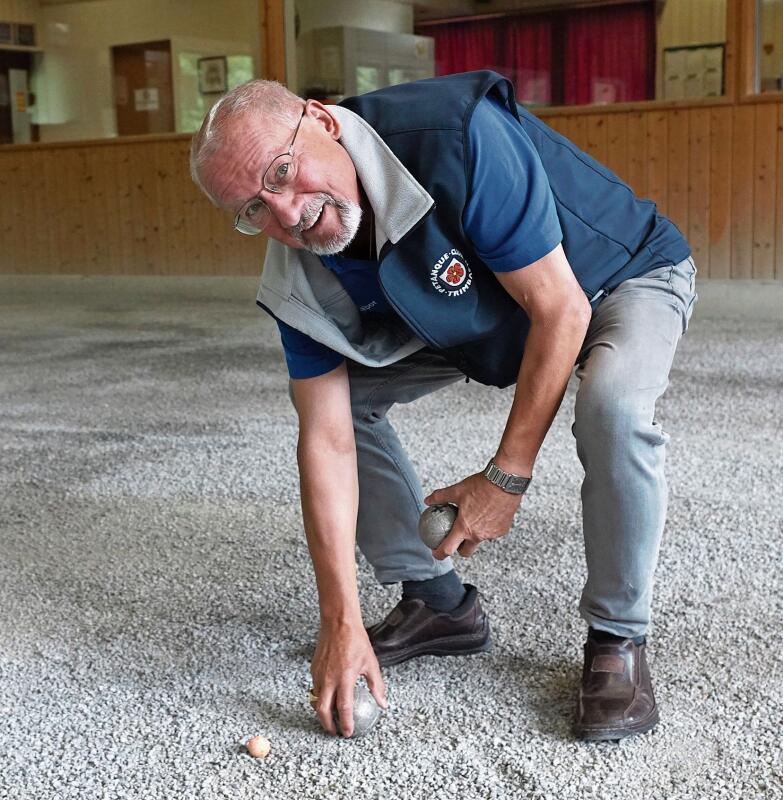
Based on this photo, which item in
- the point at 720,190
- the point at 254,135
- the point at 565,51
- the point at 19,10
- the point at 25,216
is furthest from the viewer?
the point at 25,216

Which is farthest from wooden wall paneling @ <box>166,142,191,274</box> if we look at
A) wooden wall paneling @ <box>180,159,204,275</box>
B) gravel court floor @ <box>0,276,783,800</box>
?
gravel court floor @ <box>0,276,783,800</box>

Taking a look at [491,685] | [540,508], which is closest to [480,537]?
[491,685]

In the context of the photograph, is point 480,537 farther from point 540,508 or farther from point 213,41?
point 213,41

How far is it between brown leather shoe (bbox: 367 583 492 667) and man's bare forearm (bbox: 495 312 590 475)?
42 cm

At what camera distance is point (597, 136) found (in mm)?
7293

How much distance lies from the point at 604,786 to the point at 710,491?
148 centimetres

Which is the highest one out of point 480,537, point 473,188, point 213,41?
point 213,41

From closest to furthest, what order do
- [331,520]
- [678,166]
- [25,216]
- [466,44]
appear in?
[331,520], [678,166], [466,44], [25,216]

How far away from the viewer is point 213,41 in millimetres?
8508

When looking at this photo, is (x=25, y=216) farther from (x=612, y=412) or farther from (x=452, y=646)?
(x=612, y=412)

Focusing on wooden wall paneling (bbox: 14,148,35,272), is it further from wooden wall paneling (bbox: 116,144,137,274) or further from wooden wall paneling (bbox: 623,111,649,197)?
wooden wall paneling (bbox: 623,111,649,197)

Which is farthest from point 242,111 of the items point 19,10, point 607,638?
point 19,10

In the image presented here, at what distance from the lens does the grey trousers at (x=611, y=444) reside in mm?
1521

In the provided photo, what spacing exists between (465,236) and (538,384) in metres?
0.24
